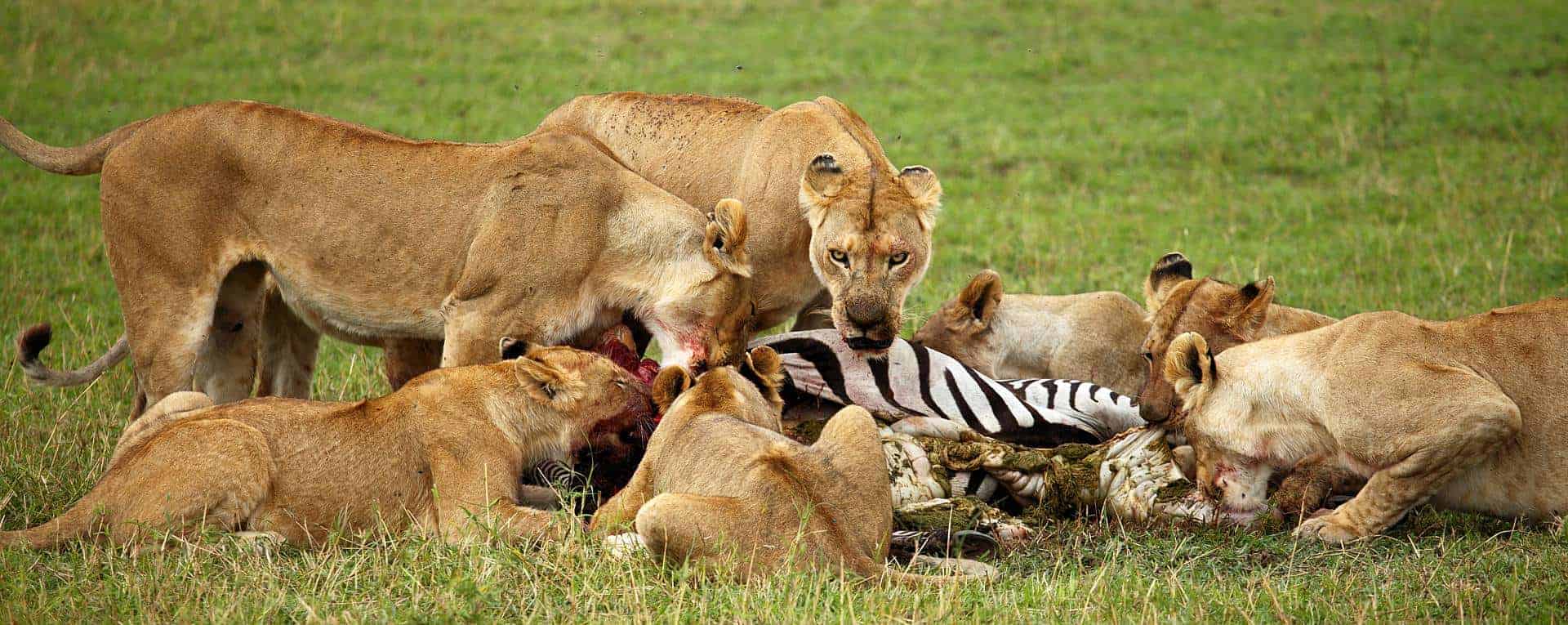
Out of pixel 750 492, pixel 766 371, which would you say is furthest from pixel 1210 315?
pixel 750 492

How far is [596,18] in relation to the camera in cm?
2095

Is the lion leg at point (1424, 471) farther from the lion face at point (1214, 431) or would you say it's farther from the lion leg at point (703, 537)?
the lion leg at point (703, 537)

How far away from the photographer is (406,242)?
7012mm

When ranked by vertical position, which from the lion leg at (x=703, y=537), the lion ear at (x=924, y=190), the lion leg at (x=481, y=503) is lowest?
the lion leg at (x=481, y=503)

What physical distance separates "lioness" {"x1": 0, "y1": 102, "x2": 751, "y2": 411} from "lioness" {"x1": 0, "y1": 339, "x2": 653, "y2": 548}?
0.59 meters

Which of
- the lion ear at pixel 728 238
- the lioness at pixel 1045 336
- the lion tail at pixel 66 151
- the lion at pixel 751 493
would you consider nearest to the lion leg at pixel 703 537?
the lion at pixel 751 493

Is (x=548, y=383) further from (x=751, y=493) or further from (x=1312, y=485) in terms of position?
(x=1312, y=485)

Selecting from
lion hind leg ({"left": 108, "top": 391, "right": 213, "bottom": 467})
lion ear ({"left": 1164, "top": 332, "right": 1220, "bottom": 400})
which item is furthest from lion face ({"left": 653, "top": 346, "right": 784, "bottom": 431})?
lion hind leg ({"left": 108, "top": 391, "right": 213, "bottom": 467})

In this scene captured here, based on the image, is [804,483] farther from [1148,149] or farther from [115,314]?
[1148,149]

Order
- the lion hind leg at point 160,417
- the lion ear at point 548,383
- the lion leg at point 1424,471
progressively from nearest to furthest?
1. the lion leg at point 1424,471
2. the lion hind leg at point 160,417
3. the lion ear at point 548,383

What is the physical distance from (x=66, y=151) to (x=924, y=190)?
13.8 ft

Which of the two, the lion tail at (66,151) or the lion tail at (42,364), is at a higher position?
the lion tail at (66,151)

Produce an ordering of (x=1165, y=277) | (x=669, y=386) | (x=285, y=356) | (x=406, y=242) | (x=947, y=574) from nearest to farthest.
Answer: (x=947, y=574), (x=669, y=386), (x=406, y=242), (x=1165, y=277), (x=285, y=356)

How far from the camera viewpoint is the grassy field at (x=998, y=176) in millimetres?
5008
